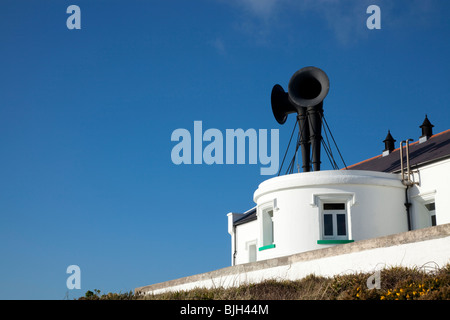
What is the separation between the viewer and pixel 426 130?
2689 centimetres

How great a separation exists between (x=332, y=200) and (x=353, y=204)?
760mm

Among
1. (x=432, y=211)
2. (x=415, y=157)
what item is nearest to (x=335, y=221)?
(x=432, y=211)

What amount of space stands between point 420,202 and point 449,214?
4.55 feet

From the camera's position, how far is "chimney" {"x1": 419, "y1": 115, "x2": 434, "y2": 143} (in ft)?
87.5

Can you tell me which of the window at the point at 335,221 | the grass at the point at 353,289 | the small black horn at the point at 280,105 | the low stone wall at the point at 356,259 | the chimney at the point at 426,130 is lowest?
the grass at the point at 353,289

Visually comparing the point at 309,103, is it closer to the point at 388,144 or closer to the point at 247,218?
the point at 388,144

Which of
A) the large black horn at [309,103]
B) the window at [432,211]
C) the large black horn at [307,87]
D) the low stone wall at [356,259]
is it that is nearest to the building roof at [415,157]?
the window at [432,211]

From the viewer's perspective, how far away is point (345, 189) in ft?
68.3

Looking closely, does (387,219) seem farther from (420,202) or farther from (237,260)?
(237,260)

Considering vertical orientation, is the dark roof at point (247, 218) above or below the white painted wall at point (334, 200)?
above

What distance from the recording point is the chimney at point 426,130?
26672 millimetres

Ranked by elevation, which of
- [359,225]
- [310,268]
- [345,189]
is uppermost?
[345,189]

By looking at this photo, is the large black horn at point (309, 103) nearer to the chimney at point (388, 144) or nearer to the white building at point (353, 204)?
the white building at point (353, 204)
